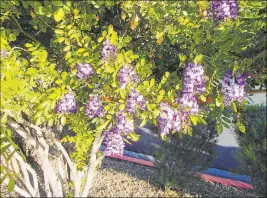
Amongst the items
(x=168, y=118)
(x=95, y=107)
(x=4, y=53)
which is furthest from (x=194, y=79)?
(x=4, y=53)

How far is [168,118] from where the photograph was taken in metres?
2.41

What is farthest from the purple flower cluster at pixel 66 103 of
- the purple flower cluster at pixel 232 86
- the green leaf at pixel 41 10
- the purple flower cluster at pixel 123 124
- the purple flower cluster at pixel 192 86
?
the purple flower cluster at pixel 232 86

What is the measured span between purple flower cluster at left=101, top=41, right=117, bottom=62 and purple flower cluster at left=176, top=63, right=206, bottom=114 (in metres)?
0.46

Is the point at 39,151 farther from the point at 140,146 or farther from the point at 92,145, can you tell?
the point at 140,146

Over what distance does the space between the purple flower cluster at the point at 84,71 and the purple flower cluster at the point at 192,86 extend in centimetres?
59

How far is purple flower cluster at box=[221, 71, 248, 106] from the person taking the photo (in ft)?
7.70

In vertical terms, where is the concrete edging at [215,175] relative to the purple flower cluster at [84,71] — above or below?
below

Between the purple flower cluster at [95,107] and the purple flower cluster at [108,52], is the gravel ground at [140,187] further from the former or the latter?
the purple flower cluster at [108,52]

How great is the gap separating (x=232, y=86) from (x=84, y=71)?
940 mm

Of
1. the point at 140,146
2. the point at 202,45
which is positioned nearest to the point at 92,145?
the point at 202,45

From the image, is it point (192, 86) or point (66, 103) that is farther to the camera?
point (66, 103)

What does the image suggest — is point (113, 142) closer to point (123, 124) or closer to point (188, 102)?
point (123, 124)

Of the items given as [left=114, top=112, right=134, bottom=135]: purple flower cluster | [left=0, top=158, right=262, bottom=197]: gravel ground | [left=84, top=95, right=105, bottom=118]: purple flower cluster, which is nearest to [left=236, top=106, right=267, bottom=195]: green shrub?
[left=0, top=158, right=262, bottom=197]: gravel ground

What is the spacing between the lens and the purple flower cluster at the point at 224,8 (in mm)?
2145
